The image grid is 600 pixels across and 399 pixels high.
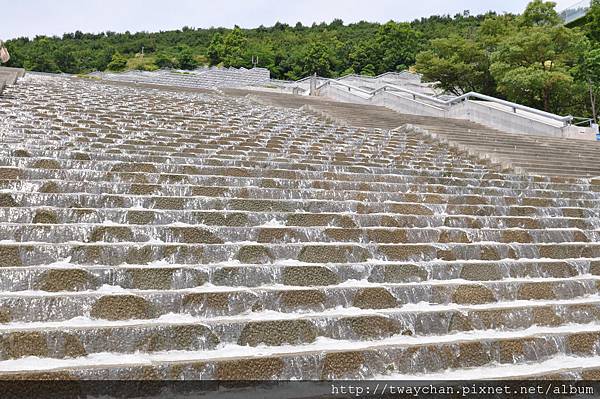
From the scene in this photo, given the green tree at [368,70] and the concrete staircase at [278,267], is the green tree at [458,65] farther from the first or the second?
the green tree at [368,70]

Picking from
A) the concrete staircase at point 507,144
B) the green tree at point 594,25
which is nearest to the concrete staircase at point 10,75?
the concrete staircase at point 507,144

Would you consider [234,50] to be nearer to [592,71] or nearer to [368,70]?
[368,70]

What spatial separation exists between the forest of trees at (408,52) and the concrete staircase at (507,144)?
5204 mm

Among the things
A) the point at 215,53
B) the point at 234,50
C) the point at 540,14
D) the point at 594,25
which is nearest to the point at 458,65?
the point at 540,14

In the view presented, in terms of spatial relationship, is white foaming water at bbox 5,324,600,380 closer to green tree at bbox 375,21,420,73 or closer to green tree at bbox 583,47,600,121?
green tree at bbox 583,47,600,121

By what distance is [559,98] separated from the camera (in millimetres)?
17656

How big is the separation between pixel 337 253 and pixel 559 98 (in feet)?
53.0

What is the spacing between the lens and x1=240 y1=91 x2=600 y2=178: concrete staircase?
8.35m

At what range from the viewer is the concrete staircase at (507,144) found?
8.35 metres

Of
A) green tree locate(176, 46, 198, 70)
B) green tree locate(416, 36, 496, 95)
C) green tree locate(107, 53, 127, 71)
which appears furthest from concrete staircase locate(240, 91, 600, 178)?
green tree locate(107, 53, 127, 71)

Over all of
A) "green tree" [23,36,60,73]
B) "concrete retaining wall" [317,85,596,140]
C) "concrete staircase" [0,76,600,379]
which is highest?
"green tree" [23,36,60,73]

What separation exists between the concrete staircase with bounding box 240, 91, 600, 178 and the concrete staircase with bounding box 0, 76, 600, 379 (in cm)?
131

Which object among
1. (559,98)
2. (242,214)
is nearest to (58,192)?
(242,214)

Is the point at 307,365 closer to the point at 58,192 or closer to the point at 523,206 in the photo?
the point at 58,192
